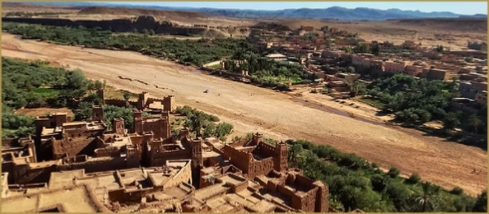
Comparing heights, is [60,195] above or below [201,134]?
above

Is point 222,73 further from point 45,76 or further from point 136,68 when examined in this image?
point 45,76

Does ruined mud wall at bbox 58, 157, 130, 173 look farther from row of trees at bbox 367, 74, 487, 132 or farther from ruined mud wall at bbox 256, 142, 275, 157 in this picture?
row of trees at bbox 367, 74, 487, 132

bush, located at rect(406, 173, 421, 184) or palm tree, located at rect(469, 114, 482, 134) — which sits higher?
palm tree, located at rect(469, 114, 482, 134)

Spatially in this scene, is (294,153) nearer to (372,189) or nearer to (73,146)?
(372,189)

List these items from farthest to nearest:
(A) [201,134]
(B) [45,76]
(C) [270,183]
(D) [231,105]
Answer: (B) [45,76] < (D) [231,105] < (A) [201,134] < (C) [270,183]

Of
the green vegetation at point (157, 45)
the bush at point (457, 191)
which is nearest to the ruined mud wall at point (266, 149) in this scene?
the bush at point (457, 191)

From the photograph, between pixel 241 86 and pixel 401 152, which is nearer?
pixel 401 152

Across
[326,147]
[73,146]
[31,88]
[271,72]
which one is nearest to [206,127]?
[326,147]

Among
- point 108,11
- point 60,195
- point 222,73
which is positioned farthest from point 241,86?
point 108,11

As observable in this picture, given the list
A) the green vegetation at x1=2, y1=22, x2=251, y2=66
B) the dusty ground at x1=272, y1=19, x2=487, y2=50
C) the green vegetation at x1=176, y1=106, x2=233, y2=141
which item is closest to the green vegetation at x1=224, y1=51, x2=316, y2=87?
the green vegetation at x1=2, y1=22, x2=251, y2=66
